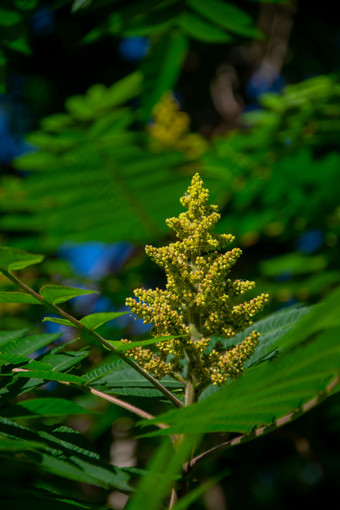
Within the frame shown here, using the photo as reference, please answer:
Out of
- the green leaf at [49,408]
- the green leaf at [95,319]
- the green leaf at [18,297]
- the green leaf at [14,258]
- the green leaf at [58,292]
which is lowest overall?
the green leaf at [49,408]

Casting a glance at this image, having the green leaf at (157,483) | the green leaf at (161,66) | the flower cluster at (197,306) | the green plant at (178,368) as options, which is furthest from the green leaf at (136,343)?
the green leaf at (161,66)

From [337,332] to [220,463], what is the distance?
438 centimetres

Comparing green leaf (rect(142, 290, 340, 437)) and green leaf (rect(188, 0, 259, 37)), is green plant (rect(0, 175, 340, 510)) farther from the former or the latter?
green leaf (rect(188, 0, 259, 37))

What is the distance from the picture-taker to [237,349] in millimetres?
1285

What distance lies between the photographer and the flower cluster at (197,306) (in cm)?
129

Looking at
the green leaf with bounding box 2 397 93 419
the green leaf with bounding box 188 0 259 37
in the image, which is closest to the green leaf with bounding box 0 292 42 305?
the green leaf with bounding box 2 397 93 419

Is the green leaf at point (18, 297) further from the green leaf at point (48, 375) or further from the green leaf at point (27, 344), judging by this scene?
the green leaf at point (27, 344)

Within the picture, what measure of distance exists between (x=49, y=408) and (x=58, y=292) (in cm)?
23

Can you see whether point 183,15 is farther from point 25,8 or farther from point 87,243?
point 87,243

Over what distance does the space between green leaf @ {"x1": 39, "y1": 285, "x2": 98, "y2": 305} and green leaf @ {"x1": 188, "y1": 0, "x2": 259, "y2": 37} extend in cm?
189

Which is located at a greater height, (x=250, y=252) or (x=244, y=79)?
(x=244, y=79)

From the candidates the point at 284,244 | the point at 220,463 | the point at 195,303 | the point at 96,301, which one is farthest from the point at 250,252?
the point at 195,303

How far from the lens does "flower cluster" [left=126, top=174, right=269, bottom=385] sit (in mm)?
1290

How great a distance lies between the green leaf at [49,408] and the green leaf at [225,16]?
2.07 metres
